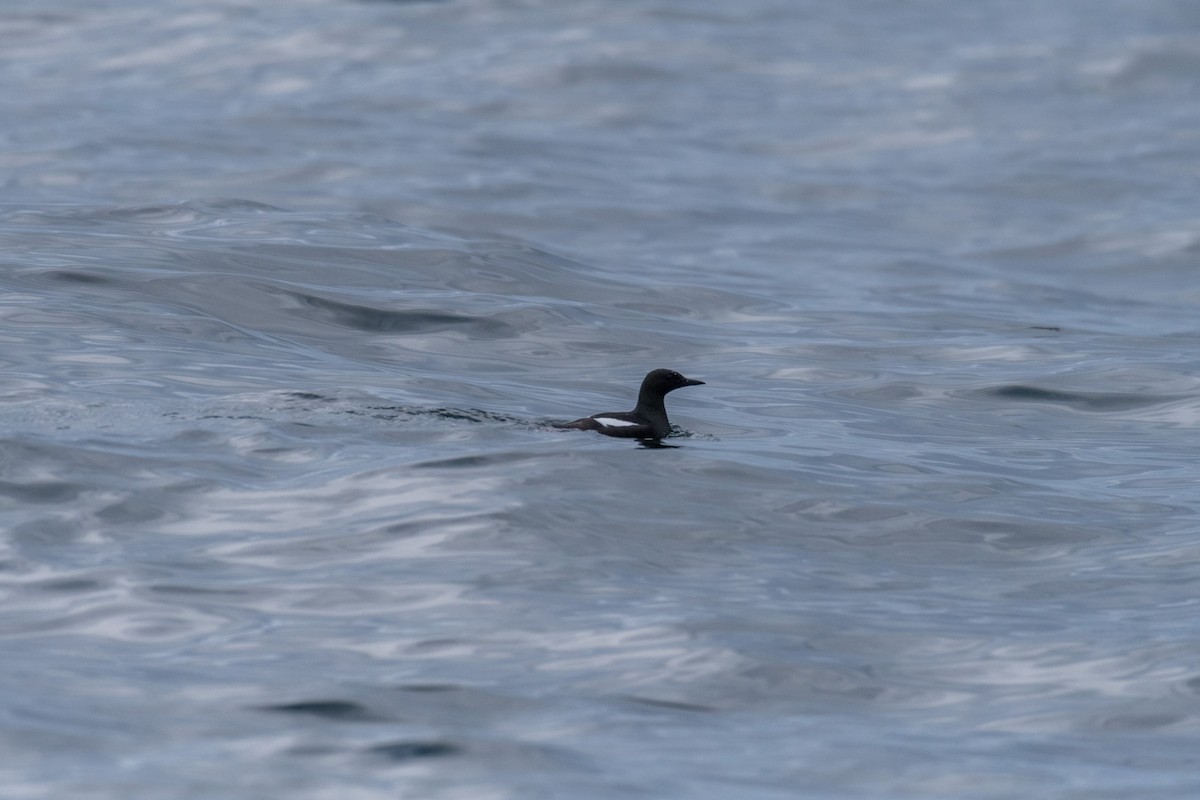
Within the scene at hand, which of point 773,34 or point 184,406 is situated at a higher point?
point 773,34

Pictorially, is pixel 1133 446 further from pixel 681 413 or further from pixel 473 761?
pixel 473 761

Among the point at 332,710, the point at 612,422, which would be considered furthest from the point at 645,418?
the point at 332,710

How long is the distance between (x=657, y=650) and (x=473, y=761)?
1.81m

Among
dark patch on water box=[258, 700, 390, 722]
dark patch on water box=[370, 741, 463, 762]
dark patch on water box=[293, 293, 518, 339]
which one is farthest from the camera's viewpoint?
dark patch on water box=[293, 293, 518, 339]

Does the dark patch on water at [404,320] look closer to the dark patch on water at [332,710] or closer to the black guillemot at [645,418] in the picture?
the black guillemot at [645,418]

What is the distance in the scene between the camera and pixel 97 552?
11.6 metres

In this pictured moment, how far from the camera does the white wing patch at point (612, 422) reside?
14867mm

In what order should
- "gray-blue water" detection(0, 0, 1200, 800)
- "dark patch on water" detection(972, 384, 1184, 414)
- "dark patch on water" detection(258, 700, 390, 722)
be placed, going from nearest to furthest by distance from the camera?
1. "dark patch on water" detection(258, 700, 390, 722)
2. "gray-blue water" detection(0, 0, 1200, 800)
3. "dark patch on water" detection(972, 384, 1184, 414)

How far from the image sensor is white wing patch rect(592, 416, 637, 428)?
14867mm

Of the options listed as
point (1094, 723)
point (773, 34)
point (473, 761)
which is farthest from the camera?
point (773, 34)

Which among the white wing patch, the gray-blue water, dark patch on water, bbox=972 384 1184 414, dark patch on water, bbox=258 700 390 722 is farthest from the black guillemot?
dark patch on water, bbox=258 700 390 722

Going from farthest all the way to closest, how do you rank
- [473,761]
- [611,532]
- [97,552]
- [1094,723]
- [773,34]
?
[773,34] → [611,532] → [97,552] → [1094,723] → [473,761]

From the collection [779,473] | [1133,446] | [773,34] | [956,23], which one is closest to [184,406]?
[779,473]

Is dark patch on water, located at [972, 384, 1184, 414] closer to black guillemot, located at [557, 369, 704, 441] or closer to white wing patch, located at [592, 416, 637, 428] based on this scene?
black guillemot, located at [557, 369, 704, 441]
